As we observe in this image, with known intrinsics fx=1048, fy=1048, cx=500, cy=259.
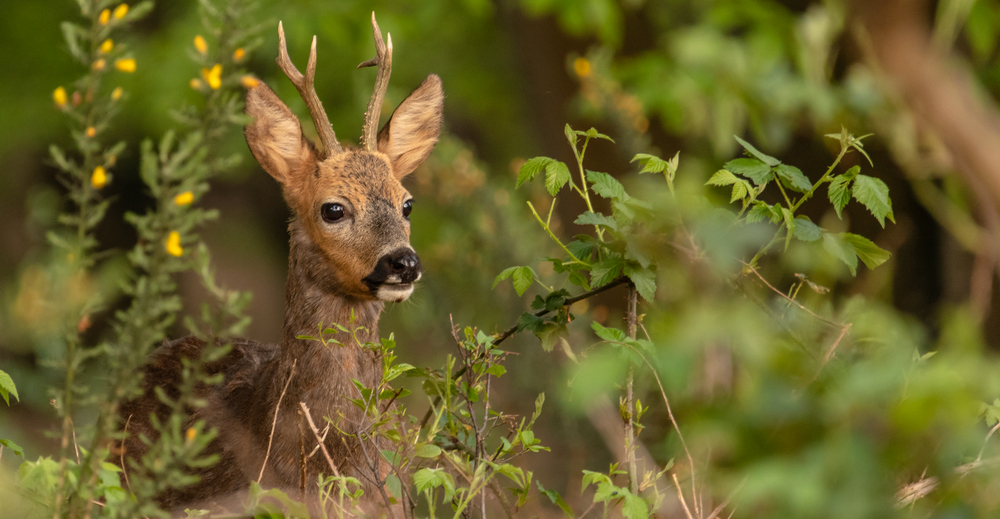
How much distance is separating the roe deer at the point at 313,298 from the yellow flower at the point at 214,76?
147 cm

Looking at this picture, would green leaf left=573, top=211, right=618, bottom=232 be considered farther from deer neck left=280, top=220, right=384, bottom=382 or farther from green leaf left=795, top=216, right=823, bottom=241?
deer neck left=280, top=220, right=384, bottom=382

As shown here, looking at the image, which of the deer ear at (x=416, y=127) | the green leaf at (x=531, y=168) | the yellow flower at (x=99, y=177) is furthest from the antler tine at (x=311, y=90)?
the yellow flower at (x=99, y=177)

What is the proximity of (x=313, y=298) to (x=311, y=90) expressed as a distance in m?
0.87

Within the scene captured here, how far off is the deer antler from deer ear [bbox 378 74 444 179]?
7.5 inches

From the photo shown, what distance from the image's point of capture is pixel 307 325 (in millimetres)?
3889

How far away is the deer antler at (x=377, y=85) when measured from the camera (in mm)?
4211

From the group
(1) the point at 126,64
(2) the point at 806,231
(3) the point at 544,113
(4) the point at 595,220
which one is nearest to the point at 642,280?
(4) the point at 595,220

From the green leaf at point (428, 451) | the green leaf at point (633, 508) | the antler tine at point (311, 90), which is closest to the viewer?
the green leaf at point (633, 508)

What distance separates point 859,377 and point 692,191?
0.53 meters

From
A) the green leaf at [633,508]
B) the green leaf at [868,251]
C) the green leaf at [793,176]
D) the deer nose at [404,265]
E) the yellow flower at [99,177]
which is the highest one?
the yellow flower at [99,177]

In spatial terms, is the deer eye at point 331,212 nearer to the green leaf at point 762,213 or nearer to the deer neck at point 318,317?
the deer neck at point 318,317

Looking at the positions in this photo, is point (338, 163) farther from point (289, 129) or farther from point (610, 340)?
point (610, 340)

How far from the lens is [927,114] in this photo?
1.26 metres

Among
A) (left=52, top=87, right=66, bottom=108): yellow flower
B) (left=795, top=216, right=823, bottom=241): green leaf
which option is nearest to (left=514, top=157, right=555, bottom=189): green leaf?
(left=795, top=216, right=823, bottom=241): green leaf
